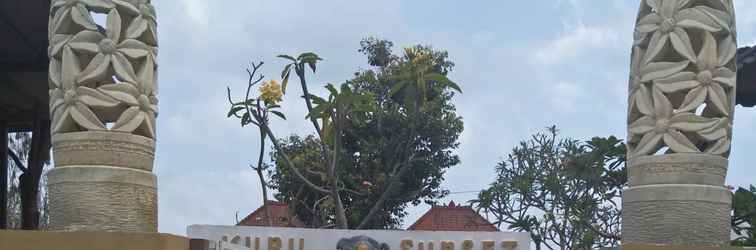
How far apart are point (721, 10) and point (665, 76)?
2.60 feet

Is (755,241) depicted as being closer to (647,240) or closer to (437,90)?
(647,240)

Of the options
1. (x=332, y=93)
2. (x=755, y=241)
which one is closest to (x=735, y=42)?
(x=755, y=241)

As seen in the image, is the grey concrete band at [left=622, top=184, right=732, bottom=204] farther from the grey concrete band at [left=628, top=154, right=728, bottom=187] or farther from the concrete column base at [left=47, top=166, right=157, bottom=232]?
the concrete column base at [left=47, top=166, right=157, bottom=232]

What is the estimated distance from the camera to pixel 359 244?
10547 mm

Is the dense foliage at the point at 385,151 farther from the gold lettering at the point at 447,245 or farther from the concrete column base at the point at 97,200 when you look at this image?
the concrete column base at the point at 97,200

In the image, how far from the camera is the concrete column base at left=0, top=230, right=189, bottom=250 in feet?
23.7

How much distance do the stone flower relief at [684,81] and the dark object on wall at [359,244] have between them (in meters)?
3.13

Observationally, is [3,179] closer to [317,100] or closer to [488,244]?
[317,100]

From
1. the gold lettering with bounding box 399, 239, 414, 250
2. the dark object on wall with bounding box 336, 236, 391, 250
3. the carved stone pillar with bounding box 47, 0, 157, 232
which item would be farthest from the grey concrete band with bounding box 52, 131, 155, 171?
the gold lettering with bounding box 399, 239, 414, 250

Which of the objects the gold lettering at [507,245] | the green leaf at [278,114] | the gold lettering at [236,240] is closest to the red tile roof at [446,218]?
the green leaf at [278,114]

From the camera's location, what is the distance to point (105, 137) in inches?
309

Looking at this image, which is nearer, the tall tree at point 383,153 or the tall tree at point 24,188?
the tall tree at point 24,188

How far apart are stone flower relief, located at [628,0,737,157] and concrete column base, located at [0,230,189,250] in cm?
385

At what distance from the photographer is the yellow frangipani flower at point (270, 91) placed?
50.7 ft
